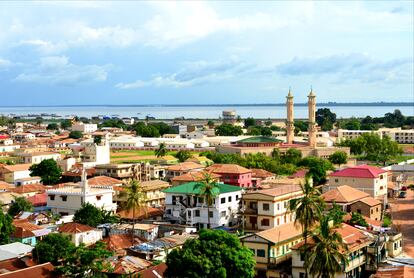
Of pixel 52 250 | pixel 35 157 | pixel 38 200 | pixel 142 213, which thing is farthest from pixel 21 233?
pixel 35 157

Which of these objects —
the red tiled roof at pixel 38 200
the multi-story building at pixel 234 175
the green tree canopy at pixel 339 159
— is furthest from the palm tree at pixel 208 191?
the green tree canopy at pixel 339 159

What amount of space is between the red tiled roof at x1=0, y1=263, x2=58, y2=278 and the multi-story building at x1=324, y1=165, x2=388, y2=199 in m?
27.4

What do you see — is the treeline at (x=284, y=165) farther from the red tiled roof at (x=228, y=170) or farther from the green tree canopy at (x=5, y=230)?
the green tree canopy at (x=5, y=230)

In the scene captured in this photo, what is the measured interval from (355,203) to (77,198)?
59.8ft

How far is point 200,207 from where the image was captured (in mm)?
38688

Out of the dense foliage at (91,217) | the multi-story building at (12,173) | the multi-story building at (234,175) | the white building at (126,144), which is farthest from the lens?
the white building at (126,144)

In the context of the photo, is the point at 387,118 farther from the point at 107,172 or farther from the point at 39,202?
the point at 39,202

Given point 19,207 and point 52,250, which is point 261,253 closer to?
point 52,250

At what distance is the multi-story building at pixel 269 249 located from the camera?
28.8 metres

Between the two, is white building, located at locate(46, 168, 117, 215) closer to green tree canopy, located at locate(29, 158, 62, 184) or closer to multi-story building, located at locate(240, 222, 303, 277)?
multi-story building, located at locate(240, 222, 303, 277)

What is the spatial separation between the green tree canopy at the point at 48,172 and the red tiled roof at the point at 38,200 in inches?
Result: 422

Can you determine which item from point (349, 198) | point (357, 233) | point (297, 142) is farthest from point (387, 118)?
point (357, 233)

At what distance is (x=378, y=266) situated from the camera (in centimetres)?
2906

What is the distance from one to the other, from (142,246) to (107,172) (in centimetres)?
2736
